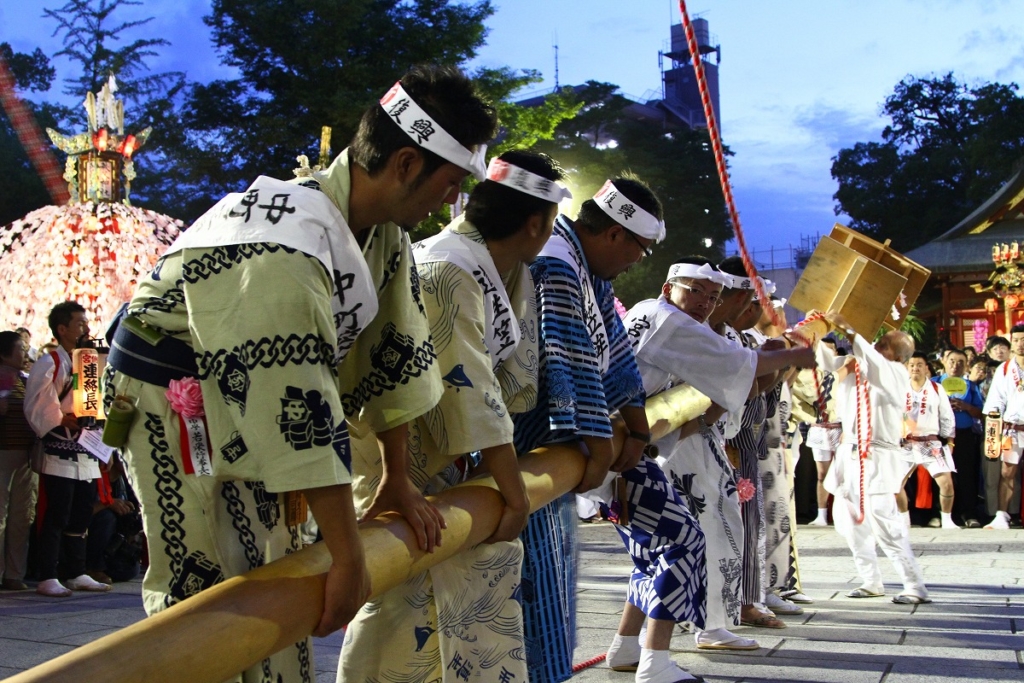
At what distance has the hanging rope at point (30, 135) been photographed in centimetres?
2339

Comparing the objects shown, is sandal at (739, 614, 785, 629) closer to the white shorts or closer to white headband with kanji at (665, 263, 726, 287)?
white headband with kanji at (665, 263, 726, 287)

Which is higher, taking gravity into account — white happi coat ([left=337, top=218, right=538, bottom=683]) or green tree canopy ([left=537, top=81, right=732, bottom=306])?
green tree canopy ([left=537, top=81, right=732, bottom=306])

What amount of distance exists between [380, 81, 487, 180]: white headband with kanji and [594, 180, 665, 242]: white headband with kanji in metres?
1.51

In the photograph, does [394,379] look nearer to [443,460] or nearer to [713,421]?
[443,460]

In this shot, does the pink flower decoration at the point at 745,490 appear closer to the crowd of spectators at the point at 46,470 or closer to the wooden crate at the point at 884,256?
the wooden crate at the point at 884,256

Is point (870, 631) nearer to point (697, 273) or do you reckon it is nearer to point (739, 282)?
point (739, 282)

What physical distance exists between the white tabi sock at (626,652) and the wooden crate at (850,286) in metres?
2.37

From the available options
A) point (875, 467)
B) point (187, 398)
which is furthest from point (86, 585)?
point (187, 398)

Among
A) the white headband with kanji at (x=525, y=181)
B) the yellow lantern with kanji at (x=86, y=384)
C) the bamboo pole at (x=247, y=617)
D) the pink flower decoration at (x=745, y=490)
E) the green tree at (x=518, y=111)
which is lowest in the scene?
the pink flower decoration at (x=745, y=490)

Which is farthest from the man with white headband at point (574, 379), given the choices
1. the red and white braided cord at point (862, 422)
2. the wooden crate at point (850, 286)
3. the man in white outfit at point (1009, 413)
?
the man in white outfit at point (1009, 413)

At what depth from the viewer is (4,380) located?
6918 mm

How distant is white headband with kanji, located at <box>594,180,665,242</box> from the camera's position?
142 inches

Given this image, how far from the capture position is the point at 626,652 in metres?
4.46

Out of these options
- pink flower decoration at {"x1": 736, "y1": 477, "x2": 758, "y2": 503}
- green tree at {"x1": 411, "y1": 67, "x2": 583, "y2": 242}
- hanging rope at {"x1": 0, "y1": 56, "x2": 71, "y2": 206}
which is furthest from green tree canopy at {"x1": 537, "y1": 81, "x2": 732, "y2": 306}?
pink flower decoration at {"x1": 736, "y1": 477, "x2": 758, "y2": 503}
